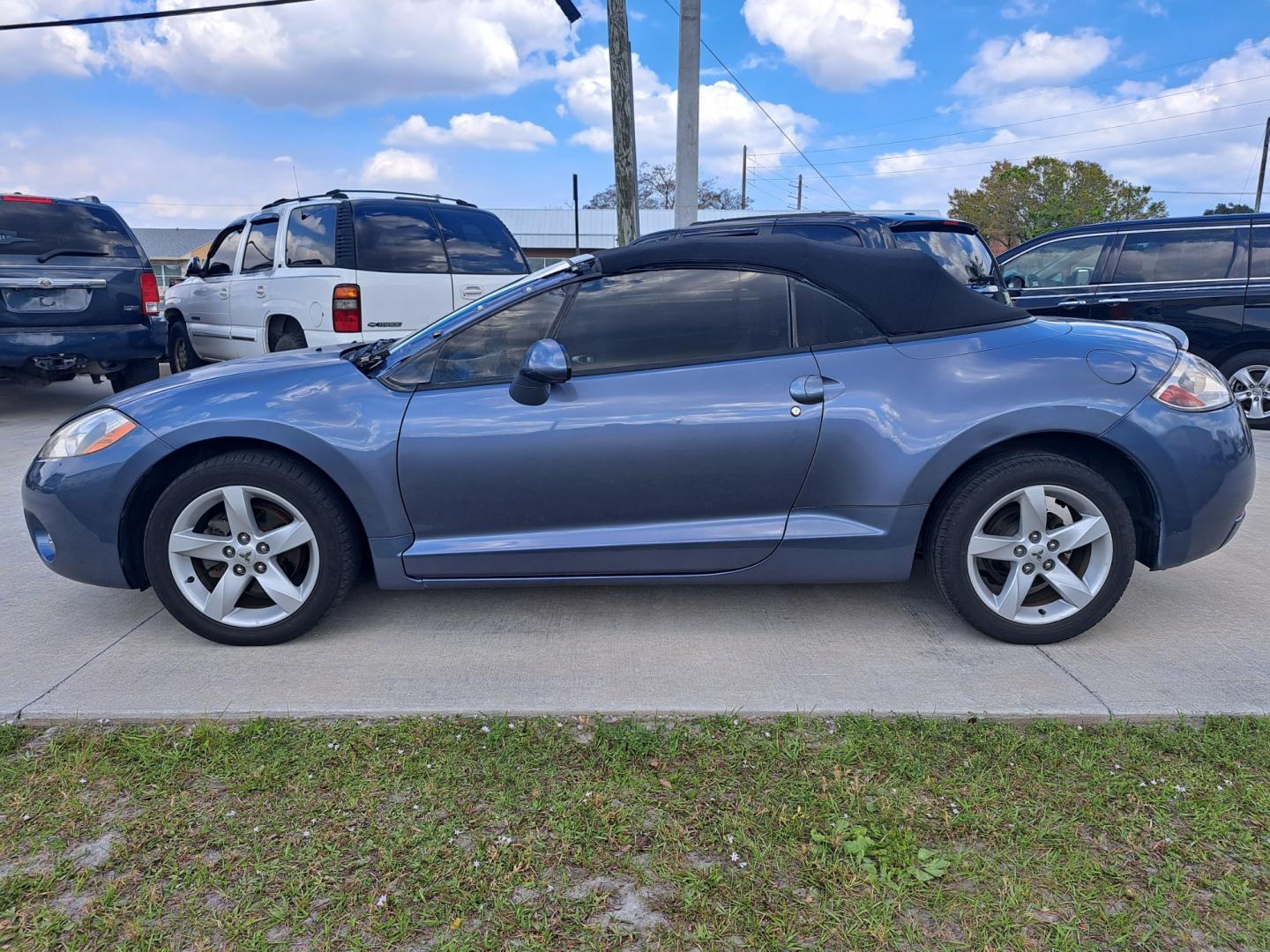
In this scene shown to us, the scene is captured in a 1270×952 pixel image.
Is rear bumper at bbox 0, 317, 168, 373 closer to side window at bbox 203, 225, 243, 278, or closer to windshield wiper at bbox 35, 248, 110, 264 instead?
windshield wiper at bbox 35, 248, 110, 264

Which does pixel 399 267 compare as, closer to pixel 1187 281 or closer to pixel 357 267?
pixel 357 267

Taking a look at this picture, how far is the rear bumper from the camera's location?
7594 millimetres

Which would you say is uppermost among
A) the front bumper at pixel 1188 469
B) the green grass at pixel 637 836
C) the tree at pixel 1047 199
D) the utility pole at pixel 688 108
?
the tree at pixel 1047 199

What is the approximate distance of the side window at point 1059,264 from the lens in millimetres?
8445

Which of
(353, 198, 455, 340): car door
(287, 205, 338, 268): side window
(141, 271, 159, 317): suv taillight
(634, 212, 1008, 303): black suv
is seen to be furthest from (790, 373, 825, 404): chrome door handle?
(141, 271, 159, 317): suv taillight

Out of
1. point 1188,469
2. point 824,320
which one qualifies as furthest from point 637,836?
point 1188,469

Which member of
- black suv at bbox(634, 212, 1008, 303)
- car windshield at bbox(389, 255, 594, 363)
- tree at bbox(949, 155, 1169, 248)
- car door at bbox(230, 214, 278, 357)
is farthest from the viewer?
tree at bbox(949, 155, 1169, 248)

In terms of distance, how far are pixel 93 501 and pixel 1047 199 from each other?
5252cm

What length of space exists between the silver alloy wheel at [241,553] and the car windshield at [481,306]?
30.4 inches

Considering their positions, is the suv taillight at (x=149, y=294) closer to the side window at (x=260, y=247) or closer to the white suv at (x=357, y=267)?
the white suv at (x=357, y=267)

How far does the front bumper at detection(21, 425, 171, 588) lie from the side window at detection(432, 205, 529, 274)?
4376mm

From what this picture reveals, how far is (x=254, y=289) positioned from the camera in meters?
7.96

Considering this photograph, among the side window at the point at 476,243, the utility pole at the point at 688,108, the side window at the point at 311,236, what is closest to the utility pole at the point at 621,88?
the utility pole at the point at 688,108

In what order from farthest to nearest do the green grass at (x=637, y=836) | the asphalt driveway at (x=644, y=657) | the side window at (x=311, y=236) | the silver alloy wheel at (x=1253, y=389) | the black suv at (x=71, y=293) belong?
the silver alloy wheel at (x=1253, y=389) → the black suv at (x=71, y=293) → the side window at (x=311, y=236) → the asphalt driveway at (x=644, y=657) → the green grass at (x=637, y=836)
